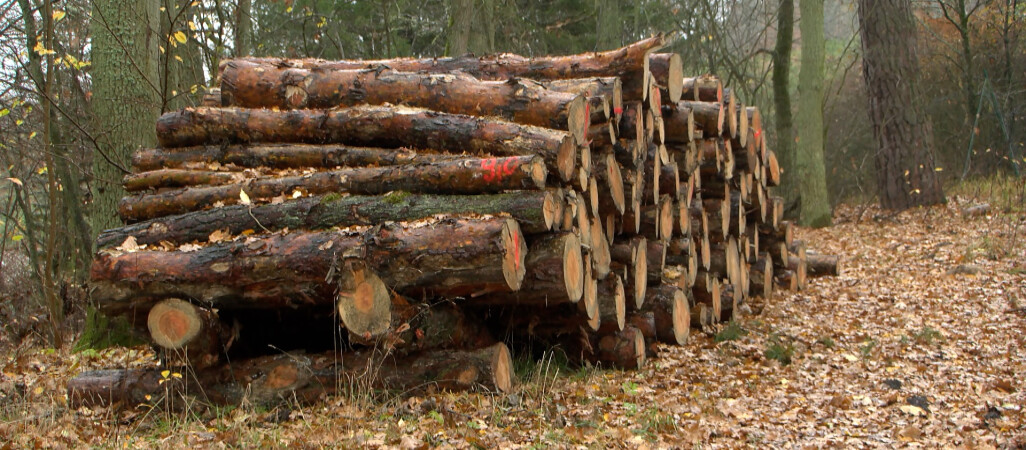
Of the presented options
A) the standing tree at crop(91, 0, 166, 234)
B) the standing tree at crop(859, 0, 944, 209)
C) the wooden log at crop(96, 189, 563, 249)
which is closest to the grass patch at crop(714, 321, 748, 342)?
the wooden log at crop(96, 189, 563, 249)

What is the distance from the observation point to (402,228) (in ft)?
16.6

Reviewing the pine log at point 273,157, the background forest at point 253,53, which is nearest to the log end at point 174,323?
the pine log at point 273,157

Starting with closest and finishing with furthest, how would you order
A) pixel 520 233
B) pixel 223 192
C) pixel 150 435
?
pixel 150 435, pixel 520 233, pixel 223 192

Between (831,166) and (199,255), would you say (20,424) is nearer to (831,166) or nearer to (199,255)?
(199,255)

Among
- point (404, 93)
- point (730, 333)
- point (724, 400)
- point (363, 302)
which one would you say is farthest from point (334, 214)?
point (730, 333)

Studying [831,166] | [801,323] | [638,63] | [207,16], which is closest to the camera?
[638,63]

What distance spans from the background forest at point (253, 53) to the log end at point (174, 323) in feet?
8.99

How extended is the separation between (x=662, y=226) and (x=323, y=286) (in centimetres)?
352

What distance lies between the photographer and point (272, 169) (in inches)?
252

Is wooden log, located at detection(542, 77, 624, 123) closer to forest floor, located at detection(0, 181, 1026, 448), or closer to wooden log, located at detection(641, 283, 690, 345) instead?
wooden log, located at detection(641, 283, 690, 345)

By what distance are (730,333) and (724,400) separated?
2152 mm

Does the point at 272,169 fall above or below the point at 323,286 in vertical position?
above

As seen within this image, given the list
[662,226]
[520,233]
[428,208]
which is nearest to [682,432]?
[520,233]

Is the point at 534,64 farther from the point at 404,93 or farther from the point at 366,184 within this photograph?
the point at 366,184
